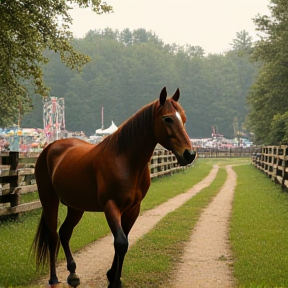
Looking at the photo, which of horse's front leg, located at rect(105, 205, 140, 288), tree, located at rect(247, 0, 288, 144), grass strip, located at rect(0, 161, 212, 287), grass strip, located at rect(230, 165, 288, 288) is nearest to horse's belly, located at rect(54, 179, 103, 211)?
horse's front leg, located at rect(105, 205, 140, 288)

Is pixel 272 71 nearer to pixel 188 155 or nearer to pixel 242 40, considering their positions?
pixel 188 155

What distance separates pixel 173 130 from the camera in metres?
4.06

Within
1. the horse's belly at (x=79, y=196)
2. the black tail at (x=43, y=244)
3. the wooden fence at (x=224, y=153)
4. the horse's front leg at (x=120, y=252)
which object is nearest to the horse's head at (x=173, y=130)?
the horse's front leg at (x=120, y=252)

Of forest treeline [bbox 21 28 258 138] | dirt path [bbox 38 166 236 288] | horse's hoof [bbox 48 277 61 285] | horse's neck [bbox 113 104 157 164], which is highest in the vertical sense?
forest treeline [bbox 21 28 258 138]

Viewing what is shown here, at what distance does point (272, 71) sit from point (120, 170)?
2956 cm

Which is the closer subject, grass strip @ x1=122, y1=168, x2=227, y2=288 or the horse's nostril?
the horse's nostril

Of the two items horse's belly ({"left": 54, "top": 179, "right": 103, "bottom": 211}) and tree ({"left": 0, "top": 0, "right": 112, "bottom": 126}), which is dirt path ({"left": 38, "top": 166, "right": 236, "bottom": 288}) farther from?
tree ({"left": 0, "top": 0, "right": 112, "bottom": 126})

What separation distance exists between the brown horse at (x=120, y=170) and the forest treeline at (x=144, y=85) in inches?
3522

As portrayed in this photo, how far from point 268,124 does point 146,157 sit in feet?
93.4

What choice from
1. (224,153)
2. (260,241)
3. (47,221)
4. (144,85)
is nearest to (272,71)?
(260,241)

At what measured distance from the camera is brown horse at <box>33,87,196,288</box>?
4051 millimetres

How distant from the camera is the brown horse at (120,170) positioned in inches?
159

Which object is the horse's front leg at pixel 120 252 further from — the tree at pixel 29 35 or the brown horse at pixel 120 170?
the tree at pixel 29 35

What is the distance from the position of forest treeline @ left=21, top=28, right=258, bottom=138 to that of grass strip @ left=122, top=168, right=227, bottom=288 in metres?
84.5
